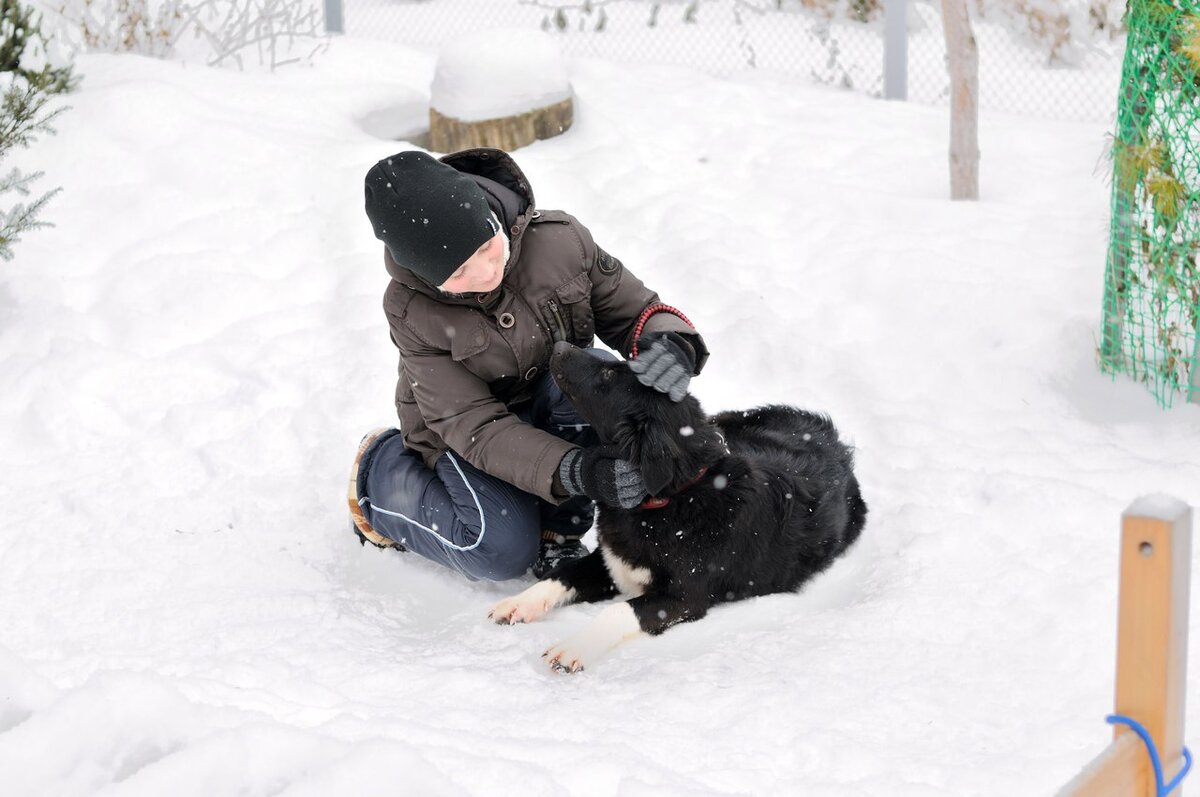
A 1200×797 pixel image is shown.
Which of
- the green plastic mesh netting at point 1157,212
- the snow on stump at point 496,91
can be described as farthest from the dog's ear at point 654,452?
the snow on stump at point 496,91

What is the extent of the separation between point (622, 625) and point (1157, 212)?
2.34m

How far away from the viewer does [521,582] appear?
3.38 meters

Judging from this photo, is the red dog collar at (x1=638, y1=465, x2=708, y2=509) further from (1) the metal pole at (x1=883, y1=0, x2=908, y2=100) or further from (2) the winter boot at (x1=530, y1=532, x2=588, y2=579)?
(1) the metal pole at (x1=883, y1=0, x2=908, y2=100)

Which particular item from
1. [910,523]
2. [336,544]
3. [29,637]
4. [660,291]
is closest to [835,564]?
[910,523]

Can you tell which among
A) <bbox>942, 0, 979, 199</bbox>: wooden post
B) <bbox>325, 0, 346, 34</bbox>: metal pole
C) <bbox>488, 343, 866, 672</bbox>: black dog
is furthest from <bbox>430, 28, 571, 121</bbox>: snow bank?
<bbox>488, 343, 866, 672</bbox>: black dog

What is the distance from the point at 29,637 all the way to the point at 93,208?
2720 millimetres

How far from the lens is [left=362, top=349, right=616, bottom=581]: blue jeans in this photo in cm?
320

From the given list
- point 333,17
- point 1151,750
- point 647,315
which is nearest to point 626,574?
point 647,315

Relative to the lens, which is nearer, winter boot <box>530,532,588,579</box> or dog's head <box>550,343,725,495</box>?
dog's head <box>550,343,725,495</box>

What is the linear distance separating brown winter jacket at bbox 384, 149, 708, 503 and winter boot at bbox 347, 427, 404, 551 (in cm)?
26

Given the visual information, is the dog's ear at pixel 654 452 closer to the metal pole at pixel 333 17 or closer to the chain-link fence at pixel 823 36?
the chain-link fence at pixel 823 36

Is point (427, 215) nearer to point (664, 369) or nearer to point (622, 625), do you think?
point (664, 369)

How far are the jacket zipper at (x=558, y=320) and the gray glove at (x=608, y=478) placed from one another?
0.48 metres

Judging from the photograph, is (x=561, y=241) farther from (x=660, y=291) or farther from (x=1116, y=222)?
(x=1116, y=222)
